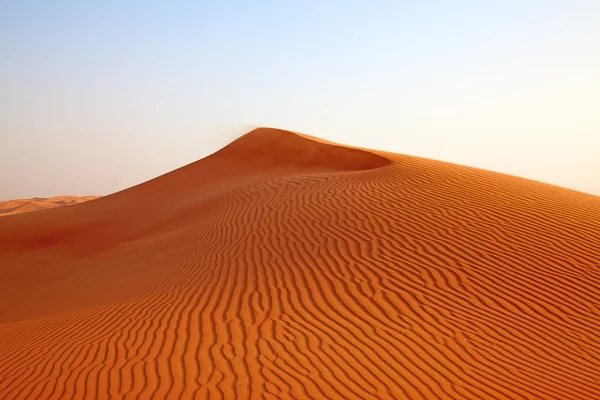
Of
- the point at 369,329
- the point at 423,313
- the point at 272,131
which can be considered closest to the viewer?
the point at 369,329

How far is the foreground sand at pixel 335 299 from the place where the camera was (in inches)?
214

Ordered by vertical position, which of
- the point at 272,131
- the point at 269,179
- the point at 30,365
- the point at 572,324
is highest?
the point at 272,131

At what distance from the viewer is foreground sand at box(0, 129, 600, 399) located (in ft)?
17.8

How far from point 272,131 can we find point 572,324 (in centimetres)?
1892

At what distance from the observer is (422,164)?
15.6 metres

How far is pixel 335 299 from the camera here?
7.66 meters

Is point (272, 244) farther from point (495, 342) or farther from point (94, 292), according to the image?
point (495, 342)

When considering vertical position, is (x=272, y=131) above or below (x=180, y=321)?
above

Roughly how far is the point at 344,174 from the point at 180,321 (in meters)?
9.12

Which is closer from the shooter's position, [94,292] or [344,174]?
[94,292]

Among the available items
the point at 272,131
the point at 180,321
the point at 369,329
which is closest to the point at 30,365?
the point at 180,321

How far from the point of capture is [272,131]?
2453cm

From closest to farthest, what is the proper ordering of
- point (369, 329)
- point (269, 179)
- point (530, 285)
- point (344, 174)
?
point (369, 329) → point (530, 285) → point (344, 174) → point (269, 179)

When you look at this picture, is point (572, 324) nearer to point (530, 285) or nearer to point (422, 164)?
point (530, 285)
